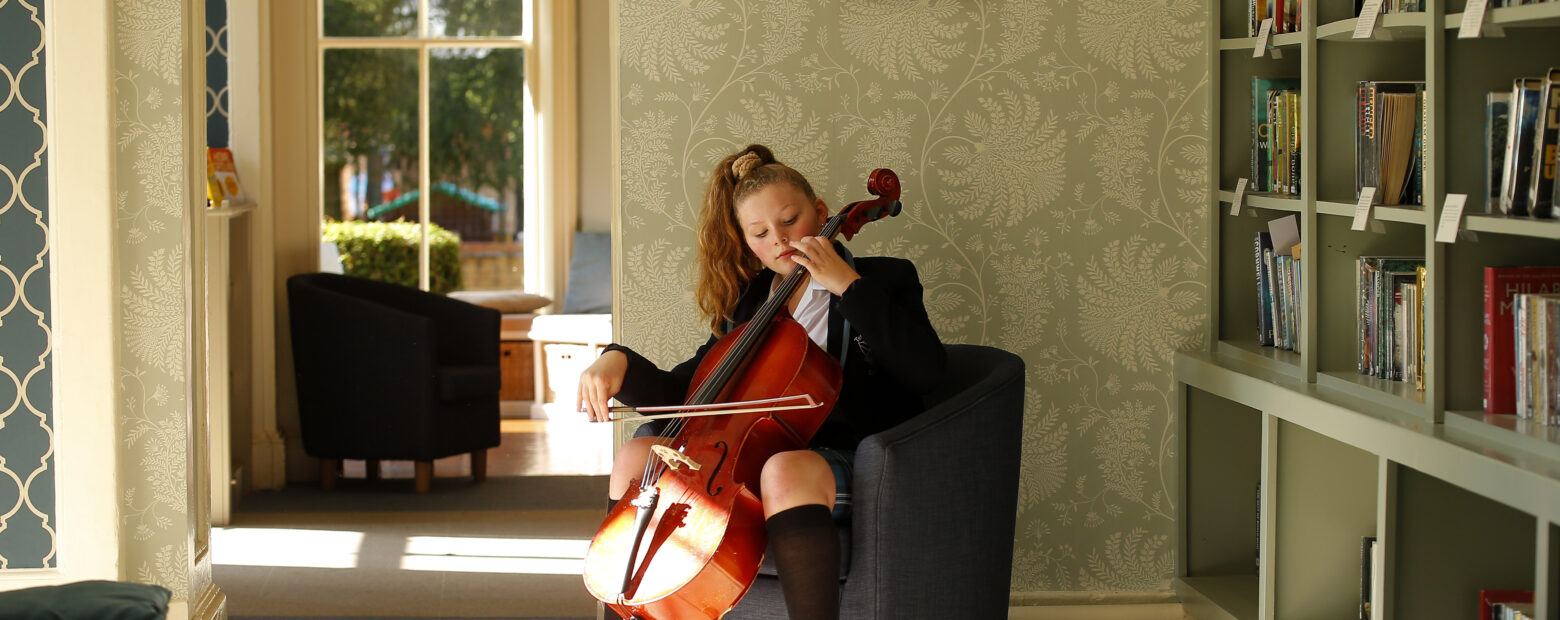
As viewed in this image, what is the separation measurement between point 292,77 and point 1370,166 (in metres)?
3.68

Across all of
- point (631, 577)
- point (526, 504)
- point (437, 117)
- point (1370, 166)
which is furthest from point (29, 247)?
point (437, 117)

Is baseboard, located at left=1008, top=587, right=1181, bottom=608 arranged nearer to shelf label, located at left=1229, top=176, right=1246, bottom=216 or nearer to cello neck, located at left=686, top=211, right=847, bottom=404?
shelf label, located at left=1229, top=176, right=1246, bottom=216

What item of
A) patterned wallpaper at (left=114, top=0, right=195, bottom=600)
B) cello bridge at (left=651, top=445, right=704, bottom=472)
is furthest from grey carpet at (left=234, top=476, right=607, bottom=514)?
cello bridge at (left=651, top=445, right=704, bottom=472)

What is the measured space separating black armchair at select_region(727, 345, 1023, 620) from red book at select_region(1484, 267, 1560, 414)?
0.72m

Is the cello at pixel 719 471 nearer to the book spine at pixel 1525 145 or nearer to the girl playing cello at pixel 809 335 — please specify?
the girl playing cello at pixel 809 335

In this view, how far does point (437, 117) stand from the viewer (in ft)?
20.7

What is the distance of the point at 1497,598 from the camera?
6.57ft

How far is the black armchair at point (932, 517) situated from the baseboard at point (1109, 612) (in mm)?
667

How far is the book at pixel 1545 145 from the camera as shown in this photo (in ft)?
5.68

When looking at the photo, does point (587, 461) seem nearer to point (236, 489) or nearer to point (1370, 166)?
point (236, 489)

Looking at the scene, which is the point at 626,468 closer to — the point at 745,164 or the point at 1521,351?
the point at 745,164

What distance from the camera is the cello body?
182 cm

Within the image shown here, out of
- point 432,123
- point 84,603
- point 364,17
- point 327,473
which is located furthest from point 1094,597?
point 364,17

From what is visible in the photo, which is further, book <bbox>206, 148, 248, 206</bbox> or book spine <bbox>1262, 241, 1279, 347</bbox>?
book <bbox>206, 148, 248, 206</bbox>
